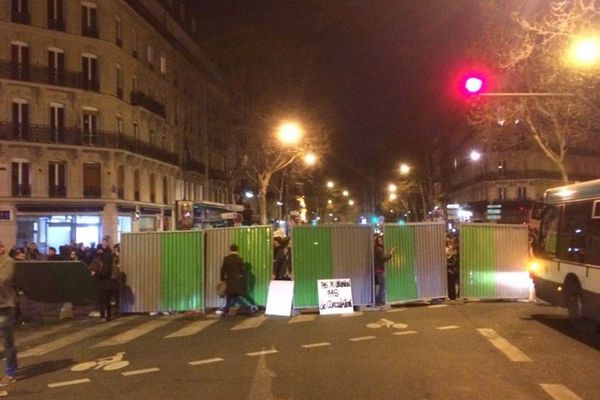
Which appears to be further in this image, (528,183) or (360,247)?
(528,183)

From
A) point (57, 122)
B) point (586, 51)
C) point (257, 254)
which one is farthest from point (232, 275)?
point (57, 122)

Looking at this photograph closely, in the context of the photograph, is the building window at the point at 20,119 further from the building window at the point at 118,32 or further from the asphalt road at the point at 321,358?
the asphalt road at the point at 321,358

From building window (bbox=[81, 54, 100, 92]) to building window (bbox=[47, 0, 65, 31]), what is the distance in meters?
2.21

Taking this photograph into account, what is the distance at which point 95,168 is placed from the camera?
134 ft

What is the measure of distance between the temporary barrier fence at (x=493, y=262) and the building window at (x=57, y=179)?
28.6 meters

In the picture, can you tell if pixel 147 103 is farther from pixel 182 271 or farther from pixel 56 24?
pixel 182 271

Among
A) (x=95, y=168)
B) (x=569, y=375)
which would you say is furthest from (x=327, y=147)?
(x=569, y=375)

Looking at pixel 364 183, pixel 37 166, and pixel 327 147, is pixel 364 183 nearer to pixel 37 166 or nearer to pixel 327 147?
pixel 327 147

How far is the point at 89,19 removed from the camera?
133ft

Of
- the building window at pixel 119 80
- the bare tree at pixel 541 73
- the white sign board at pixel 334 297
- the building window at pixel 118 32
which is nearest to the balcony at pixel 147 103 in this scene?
the building window at pixel 119 80

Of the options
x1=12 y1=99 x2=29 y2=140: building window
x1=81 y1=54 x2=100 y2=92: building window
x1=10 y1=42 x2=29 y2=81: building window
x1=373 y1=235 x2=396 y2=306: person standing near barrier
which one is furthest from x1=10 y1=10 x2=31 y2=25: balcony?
x1=373 y1=235 x2=396 y2=306: person standing near barrier

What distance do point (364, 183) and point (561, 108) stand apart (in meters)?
50.6

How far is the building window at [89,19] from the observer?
40281 mm

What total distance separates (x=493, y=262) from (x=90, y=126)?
30.3m
